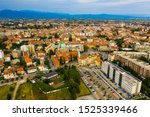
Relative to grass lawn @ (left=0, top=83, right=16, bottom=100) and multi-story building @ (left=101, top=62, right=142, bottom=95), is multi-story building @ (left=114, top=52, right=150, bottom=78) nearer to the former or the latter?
multi-story building @ (left=101, top=62, right=142, bottom=95)

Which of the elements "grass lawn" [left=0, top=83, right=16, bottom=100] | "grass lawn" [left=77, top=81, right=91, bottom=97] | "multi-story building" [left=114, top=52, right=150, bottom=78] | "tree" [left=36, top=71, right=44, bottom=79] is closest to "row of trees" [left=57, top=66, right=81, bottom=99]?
"grass lawn" [left=77, top=81, right=91, bottom=97]

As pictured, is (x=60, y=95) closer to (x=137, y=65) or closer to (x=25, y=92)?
(x=25, y=92)

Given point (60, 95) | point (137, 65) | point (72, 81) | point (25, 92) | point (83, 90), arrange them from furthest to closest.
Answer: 1. point (137, 65)
2. point (72, 81)
3. point (83, 90)
4. point (25, 92)
5. point (60, 95)

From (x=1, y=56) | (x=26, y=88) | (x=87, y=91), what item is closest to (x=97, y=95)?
(x=87, y=91)

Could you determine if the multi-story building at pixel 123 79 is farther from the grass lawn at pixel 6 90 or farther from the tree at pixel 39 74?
the grass lawn at pixel 6 90

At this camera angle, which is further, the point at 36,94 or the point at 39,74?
the point at 39,74

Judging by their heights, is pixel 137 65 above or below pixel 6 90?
above

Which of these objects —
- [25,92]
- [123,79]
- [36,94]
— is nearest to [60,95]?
[36,94]

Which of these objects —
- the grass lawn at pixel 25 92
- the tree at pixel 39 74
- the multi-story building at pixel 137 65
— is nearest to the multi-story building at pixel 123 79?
the multi-story building at pixel 137 65

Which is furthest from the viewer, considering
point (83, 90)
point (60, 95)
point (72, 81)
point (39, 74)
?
point (39, 74)

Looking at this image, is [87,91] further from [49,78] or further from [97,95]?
[49,78]
